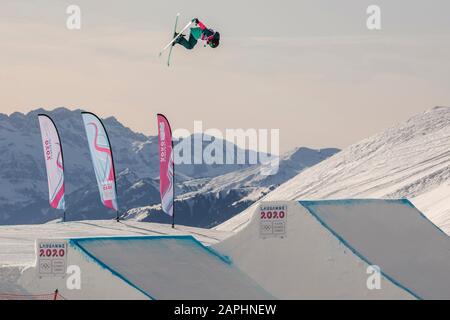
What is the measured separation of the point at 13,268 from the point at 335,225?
8423mm

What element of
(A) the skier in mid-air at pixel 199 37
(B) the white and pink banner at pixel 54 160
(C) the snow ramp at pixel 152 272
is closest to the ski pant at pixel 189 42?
(A) the skier in mid-air at pixel 199 37

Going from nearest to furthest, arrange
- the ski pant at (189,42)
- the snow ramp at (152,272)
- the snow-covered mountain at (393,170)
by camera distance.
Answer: the snow ramp at (152,272)
the ski pant at (189,42)
the snow-covered mountain at (393,170)

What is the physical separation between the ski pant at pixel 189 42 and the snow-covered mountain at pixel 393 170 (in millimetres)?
31472

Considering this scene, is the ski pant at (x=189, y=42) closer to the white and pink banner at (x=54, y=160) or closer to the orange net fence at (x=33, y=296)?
the orange net fence at (x=33, y=296)

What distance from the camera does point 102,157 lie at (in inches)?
1875

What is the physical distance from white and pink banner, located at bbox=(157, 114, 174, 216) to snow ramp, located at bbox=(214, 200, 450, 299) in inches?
748

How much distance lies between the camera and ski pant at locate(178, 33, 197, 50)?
105ft

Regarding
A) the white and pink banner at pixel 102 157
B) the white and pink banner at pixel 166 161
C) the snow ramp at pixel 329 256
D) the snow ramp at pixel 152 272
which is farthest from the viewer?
the white and pink banner at pixel 166 161

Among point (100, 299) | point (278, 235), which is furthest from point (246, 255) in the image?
point (100, 299)

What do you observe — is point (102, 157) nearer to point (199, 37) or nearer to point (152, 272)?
point (199, 37)

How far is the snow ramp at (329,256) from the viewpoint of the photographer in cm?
2622
